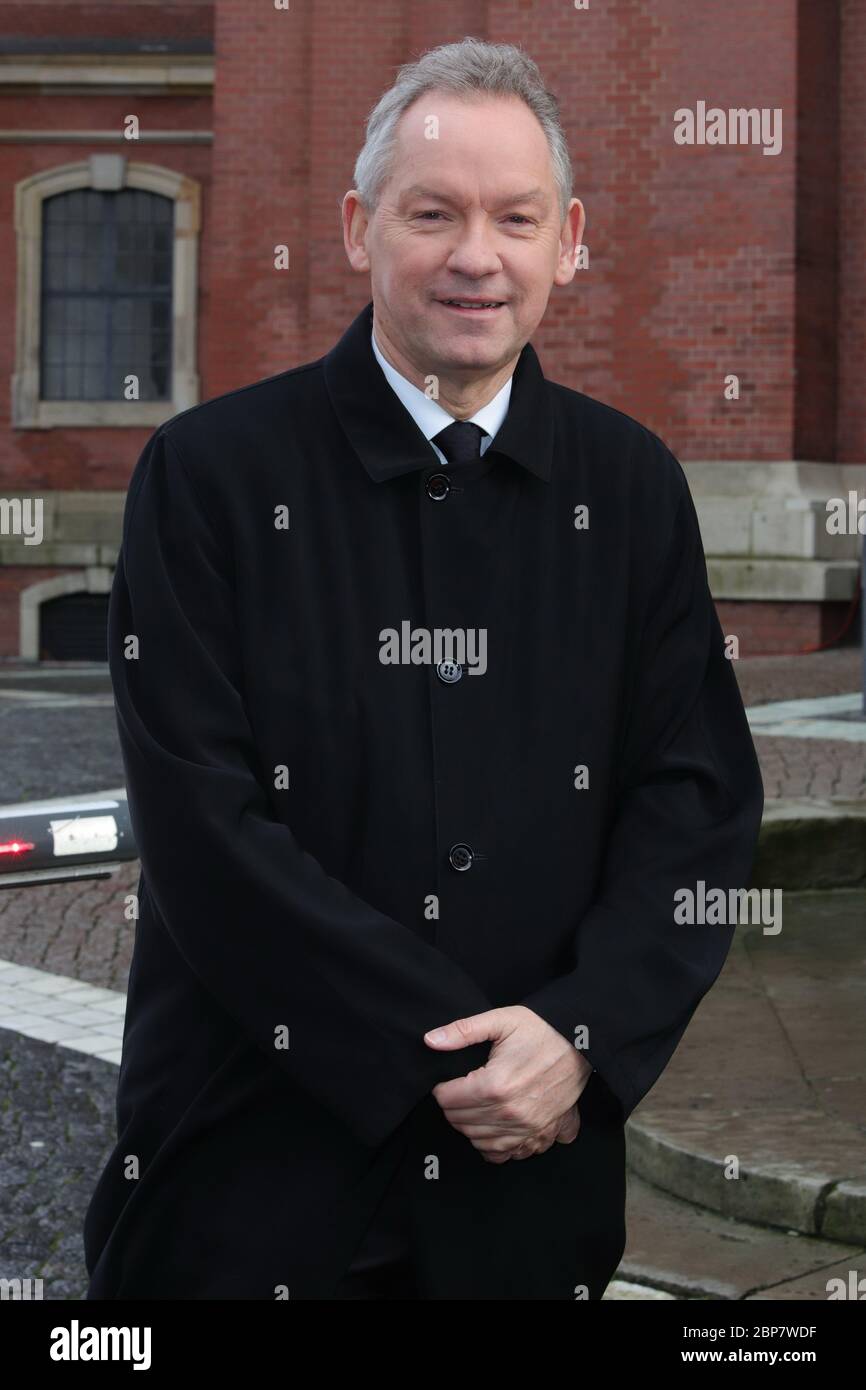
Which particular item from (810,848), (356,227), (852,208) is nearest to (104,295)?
(852,208)

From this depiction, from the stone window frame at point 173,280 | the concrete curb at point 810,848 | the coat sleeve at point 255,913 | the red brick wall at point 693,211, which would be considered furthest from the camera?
the stone window frame at point 173,280

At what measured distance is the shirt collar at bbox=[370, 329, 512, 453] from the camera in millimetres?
2109

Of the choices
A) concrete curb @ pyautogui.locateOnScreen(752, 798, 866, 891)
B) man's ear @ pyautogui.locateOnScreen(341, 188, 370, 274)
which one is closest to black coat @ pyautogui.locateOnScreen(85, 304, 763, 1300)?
man's ear @ pyautogui.locateOnScreen(341, 188, 370, 274)

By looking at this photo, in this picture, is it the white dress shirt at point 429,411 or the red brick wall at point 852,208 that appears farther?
the red brick wall at point 852,208

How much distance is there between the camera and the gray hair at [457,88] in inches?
79.1

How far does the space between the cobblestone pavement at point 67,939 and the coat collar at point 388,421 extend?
2433mm

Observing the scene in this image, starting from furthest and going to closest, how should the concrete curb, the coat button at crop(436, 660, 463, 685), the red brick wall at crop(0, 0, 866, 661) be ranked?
1. the red brick wall at crop(0, 0, 866, 661)
2. the concrete curb
3. the coat button at crop(436, 660, 463, 685)

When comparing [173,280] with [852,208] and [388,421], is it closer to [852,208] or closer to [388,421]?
[852,208]

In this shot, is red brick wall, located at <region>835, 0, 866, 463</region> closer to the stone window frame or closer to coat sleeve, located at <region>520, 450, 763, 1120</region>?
the stone window frame

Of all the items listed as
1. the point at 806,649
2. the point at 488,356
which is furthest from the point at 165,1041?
the point at 806,649

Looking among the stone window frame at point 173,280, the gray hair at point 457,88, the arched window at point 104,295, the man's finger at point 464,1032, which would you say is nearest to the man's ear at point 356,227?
the gray hair at point 457,88

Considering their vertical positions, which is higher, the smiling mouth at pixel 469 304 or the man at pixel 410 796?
the smiling mouth at pixel 469 304

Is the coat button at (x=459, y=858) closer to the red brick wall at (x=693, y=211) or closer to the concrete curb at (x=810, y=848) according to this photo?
the concrete curb at (x=810, y=848)

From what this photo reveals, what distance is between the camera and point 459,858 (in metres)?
1.98
